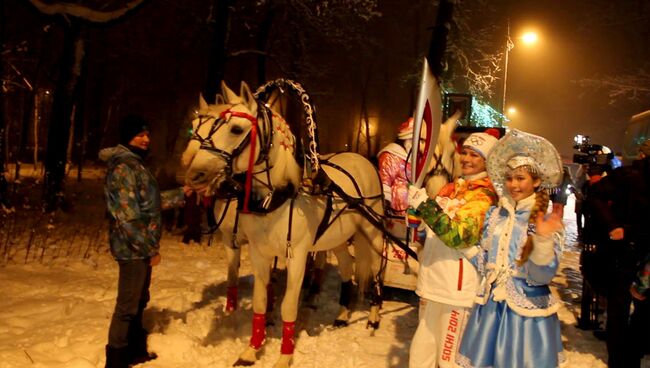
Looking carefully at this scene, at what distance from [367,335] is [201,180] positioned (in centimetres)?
286

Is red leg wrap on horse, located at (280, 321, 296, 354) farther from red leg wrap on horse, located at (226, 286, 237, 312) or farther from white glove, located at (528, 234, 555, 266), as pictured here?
white glove, located at (528, 234, 555, 266)

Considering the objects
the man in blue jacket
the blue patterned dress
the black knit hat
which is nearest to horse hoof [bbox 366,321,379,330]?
the blue patterned dress

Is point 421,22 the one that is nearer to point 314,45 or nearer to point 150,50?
point 314,45

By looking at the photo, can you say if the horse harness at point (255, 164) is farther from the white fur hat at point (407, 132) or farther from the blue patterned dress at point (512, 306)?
the blue patterned dress at point (512, 306)

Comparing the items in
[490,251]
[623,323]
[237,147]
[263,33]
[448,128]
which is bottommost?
[623,323]

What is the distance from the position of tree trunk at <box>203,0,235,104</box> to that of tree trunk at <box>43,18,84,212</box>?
9.75 ft

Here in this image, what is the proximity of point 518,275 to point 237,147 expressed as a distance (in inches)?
90.1

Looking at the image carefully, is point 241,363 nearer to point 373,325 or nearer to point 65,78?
point 373,325

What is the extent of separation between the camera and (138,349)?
13.4 feet

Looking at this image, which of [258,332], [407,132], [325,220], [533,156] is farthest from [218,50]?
[533,156]

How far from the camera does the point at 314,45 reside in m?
18.5

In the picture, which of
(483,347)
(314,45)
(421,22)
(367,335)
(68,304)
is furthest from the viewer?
(421,22)

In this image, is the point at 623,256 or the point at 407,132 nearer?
the point at 623,256

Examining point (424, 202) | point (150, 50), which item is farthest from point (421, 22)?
point (424, 202)
